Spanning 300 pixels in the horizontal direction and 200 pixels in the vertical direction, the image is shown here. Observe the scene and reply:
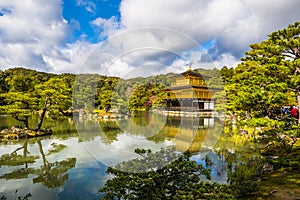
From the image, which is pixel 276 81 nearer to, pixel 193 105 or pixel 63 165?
pixel 63 165

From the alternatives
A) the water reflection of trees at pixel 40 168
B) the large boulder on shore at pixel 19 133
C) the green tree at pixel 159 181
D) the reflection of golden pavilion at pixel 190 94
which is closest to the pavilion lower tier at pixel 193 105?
the reflection of golden pavilion at pixel 190 94

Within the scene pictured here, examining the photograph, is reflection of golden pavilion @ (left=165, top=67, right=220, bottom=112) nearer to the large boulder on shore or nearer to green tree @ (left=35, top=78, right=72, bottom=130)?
green tree @ (left=35, top=78, right=72, bottom=130)

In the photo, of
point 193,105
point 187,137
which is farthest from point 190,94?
point 187,137

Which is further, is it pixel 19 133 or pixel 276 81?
pixel 19 133

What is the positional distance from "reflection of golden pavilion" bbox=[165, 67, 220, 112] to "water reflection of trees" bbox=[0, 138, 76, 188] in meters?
20.7

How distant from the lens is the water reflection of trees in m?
6.26

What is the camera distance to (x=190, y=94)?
28281 mm

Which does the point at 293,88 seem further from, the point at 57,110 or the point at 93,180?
the point at 57,110

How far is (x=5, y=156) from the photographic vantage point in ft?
28.0

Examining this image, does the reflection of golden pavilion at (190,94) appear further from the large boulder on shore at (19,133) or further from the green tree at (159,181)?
the green tree at (159,181)

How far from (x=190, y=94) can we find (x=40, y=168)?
75.9 ft

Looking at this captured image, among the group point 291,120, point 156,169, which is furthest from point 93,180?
point 291,120

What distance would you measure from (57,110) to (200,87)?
20143mm

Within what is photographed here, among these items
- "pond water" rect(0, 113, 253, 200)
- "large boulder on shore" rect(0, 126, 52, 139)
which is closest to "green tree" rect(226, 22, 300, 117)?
"pond water" rect(0, 113, 253, 200)
